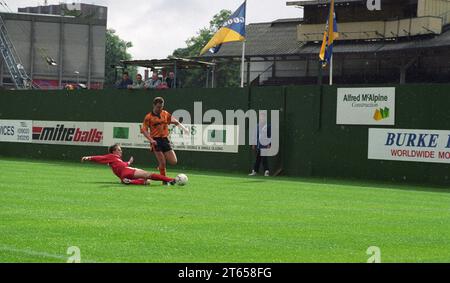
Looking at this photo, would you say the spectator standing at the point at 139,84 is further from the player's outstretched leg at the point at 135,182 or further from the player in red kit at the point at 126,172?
the player's outstretched leg at the point at 135,182

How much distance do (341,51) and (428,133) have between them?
27019mm

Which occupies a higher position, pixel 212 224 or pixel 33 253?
pixel 33 253

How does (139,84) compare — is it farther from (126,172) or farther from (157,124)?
(126,172)

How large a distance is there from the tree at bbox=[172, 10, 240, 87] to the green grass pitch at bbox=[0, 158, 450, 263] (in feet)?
210

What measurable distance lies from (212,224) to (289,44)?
45432 mm

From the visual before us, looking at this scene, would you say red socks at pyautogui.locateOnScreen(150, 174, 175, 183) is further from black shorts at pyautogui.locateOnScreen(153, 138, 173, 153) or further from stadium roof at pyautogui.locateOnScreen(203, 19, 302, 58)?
stadium roof at pyautogui.locateOnScreen(203, 19, 302, 58)

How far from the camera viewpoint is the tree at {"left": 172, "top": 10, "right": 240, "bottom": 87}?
277ft

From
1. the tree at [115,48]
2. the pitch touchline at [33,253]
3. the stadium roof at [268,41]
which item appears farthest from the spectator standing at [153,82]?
the tree at [115,48]

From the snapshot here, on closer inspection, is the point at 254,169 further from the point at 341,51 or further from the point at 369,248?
the point at 341,51

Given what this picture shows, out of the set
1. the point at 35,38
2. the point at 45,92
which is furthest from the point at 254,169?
the point at 35,38

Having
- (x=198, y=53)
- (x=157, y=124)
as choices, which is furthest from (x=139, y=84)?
(x=198, y=53)

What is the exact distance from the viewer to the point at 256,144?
94.4 feet

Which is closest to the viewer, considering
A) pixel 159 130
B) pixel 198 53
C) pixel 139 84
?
pixel 159 130

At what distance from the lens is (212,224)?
1235 centimetres
